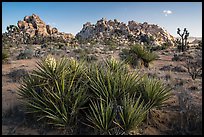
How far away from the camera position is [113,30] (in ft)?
252

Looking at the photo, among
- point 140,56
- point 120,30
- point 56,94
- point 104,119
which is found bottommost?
point 104,119

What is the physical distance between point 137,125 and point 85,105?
130 centimetres

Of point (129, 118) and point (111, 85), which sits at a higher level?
point (111, 85)

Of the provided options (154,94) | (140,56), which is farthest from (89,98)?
(140,56)

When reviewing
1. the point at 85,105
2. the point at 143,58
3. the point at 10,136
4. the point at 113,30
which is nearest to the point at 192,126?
the point at 85,105

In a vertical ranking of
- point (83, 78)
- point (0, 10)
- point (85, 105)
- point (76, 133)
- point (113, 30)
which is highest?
point (113, 30)

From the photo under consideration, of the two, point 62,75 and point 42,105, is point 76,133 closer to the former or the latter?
point 42,105

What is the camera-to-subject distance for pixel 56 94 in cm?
536

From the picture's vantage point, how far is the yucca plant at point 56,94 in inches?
203

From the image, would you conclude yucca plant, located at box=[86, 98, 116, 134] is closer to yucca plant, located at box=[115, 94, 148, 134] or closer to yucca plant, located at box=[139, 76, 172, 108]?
yucca plant, located at box=[115, 94, 148, 134]

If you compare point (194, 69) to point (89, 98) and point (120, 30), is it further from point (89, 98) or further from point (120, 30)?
point (120, 30)

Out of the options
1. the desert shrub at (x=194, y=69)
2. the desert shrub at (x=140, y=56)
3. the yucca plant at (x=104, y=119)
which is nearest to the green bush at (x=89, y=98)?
the yucca plant at (x=104, y=119)

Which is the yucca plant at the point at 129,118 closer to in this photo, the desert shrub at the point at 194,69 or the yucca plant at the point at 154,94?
the yucca plant at the point at 154,94

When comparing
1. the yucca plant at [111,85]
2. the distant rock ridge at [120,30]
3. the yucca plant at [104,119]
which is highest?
the distant rock ridge at [120,30]
